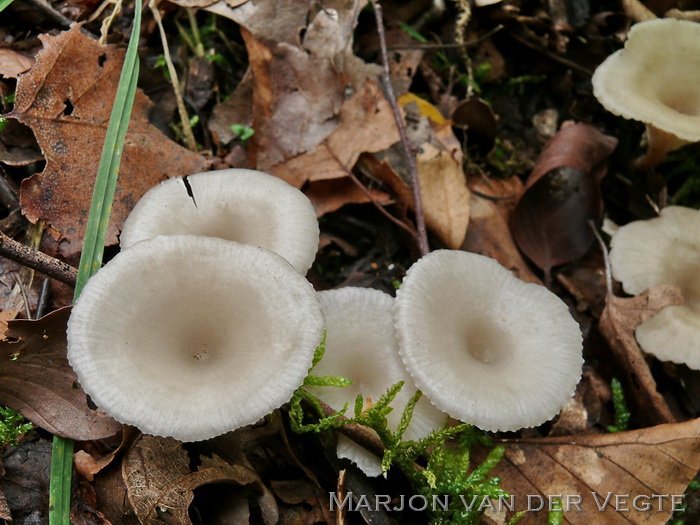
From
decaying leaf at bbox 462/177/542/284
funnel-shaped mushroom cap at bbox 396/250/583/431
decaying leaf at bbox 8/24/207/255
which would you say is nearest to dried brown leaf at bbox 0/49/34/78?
decaying leaf at bbox 8/24/207/255

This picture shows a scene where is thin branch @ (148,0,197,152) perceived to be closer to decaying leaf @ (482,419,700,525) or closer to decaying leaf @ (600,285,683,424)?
decaying leaf @ (482,419,700,525)

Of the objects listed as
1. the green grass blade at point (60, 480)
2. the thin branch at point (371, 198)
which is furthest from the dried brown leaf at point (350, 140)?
the green grass blade at point (60, 480)

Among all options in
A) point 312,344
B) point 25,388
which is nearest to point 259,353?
point 312,344

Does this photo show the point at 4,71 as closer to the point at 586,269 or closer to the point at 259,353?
the point at 259,353

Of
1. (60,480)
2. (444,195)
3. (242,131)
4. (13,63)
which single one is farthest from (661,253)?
(13,63)

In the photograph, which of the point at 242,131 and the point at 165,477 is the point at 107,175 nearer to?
the point at 242,131

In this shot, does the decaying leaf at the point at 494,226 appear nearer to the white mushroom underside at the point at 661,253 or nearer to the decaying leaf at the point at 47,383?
the white mushroom underside at the point at 661,253
